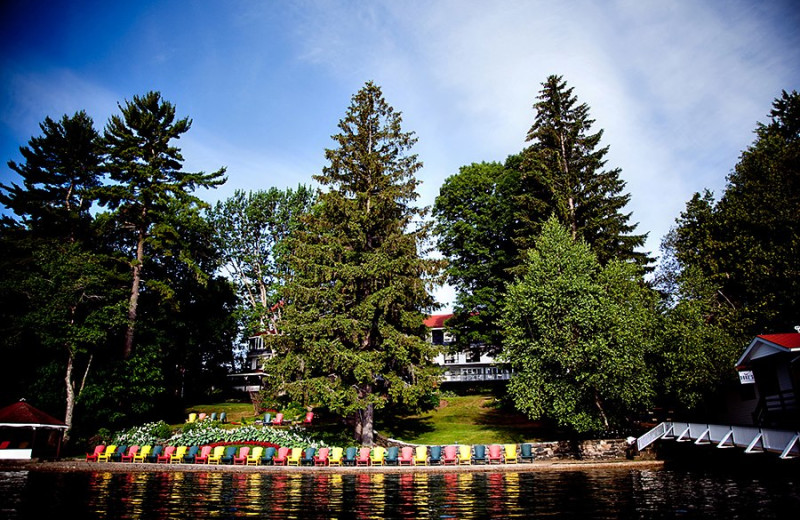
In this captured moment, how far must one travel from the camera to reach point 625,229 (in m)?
33.8

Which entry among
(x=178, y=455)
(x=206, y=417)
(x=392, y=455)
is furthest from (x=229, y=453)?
(x=206, y=417)

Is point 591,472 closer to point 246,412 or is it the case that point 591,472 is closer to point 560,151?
point 560,151

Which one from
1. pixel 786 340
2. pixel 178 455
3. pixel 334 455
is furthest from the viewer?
pixel 178 455

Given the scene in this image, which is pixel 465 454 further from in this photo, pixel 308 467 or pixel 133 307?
pixel 133 307

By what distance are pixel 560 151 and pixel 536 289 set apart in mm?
15533

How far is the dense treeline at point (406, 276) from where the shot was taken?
76.5 ft

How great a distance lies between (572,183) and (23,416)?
36.0m

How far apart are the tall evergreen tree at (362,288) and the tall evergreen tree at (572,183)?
31.5 feet

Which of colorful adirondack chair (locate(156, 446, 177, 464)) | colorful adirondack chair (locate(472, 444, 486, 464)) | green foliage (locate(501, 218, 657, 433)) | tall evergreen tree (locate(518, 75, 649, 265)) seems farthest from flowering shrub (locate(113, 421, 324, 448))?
tall evergreen tree (locate(518, 75, 649, 265))

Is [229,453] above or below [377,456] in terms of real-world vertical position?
above

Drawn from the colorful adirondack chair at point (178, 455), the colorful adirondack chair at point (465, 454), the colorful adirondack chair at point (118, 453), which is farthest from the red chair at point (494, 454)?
the colorful adirondack chair at point (118, 453)

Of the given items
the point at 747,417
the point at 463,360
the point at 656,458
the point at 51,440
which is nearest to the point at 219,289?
the point at 51,440

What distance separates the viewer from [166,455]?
2552 cm

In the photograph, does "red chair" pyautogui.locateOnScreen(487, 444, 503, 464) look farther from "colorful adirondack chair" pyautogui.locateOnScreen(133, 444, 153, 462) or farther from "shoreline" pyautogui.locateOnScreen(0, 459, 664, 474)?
"colorful adirondack chair" pyautogui.locateOnScreen(133, 444, 153, 462)
